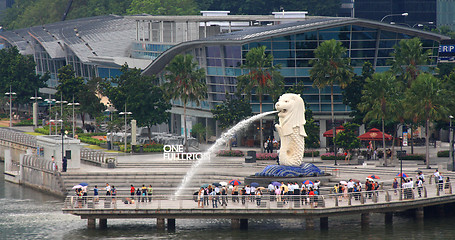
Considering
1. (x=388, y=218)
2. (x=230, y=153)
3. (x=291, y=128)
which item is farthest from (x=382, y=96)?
(x=388, y=218)

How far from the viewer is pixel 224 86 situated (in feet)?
399

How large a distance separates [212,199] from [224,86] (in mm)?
48537

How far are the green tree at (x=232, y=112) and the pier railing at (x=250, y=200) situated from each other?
1389 inches

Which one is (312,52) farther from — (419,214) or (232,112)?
(419,214)

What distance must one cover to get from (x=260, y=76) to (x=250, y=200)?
3560 cm

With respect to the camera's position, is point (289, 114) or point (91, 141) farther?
point (91, 141)

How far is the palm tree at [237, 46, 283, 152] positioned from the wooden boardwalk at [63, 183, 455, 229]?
1319 inches

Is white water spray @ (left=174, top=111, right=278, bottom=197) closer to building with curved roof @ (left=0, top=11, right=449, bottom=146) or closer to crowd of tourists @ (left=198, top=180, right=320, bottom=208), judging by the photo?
building with curved roof @ (left=0, top=11, right=449, bottom=146)

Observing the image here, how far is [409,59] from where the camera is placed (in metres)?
108

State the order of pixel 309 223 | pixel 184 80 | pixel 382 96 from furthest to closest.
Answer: pixel 184 80 → pixel 382 96 → pixel 309 223

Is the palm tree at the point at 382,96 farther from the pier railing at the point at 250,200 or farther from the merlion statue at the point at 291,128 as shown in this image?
the pier railing at the point at 250,200

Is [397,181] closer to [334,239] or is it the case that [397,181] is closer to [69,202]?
[334,239]

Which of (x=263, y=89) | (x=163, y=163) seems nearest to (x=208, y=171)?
(x=163, y=163)

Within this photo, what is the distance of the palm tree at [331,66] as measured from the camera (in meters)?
108
